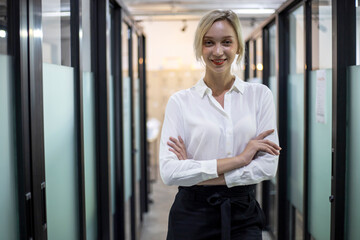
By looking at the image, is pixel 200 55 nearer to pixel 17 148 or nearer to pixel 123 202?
pixel 17 148

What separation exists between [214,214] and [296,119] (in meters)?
1.75

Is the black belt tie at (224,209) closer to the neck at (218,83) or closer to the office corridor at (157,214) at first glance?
the neck at (218,83)

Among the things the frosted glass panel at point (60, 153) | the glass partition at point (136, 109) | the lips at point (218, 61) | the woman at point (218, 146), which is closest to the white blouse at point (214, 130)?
the woman at point (218, 146)

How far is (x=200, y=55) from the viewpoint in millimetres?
1502

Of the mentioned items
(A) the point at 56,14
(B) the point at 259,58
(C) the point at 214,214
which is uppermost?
(B) the point at 259,58

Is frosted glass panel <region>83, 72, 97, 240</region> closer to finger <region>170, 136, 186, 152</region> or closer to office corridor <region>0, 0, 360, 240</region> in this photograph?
office corridor <region>0, 0, 360, 240</region>

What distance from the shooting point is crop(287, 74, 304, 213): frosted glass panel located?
283cm

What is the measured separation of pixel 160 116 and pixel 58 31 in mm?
5244

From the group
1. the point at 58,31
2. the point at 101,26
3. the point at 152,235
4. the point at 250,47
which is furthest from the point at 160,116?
the point at 58,31

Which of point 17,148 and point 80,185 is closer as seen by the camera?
point 17,148

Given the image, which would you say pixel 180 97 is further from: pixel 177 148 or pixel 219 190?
pixel 219 190

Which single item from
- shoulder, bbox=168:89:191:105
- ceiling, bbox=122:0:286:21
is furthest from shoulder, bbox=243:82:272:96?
ceiling, bbox=122:0:286:21

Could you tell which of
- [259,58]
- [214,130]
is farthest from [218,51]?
[259,58]

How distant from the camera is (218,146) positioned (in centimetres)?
146
